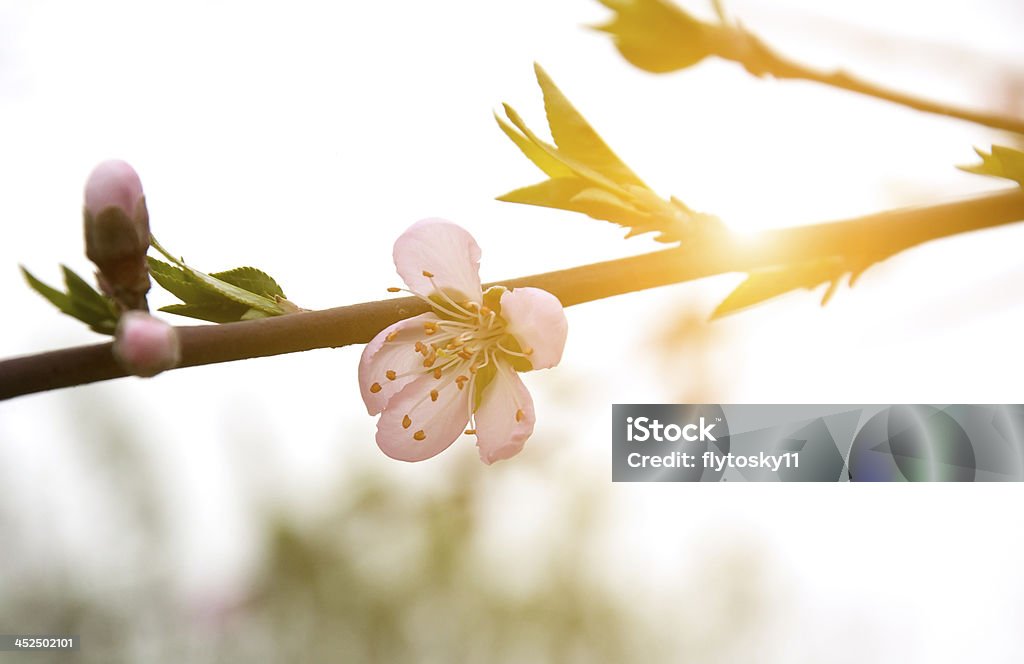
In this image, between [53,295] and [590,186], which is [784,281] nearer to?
[590,186]

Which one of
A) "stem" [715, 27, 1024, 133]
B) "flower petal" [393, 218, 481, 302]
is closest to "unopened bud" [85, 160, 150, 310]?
"flower petal" [393, 218, 481, 302]

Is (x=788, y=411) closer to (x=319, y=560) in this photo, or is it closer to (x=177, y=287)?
(x=177, y=287)

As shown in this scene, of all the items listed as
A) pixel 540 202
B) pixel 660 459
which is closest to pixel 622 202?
pixel 540 202

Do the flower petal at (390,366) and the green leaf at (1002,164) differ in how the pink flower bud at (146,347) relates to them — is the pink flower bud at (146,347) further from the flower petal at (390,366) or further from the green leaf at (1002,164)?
the green leaf at (1002,164)

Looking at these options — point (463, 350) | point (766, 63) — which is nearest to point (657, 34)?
point (766, 63)

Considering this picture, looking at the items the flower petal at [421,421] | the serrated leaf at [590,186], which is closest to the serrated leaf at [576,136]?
the serrated leaf at [590,186]

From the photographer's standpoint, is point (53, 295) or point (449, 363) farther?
point (449, 363)

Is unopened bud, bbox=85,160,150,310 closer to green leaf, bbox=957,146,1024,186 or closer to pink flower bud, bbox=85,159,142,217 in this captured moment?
pink flower bud, bbox=85,159,142,217
